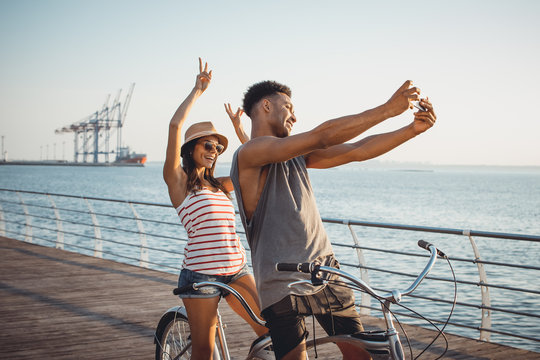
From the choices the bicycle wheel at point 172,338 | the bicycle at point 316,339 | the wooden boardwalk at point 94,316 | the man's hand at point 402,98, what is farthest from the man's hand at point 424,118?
the wooden boardwalk at point 94,316

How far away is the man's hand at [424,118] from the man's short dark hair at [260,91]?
495mm

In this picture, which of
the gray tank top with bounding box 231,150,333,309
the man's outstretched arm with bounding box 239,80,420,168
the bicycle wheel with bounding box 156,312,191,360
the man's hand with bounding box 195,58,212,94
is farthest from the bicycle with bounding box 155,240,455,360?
the man's hand with bounding box 195,58,212,94

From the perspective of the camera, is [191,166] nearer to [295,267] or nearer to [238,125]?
[238,125]

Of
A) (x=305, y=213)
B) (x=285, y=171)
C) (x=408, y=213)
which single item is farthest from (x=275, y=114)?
(x=408, y=213)

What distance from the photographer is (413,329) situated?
16.0ft

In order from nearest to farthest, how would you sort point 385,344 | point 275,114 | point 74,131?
1. point 385,344
2. point 275,114
3. point 74,131

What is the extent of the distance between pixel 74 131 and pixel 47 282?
421 feet

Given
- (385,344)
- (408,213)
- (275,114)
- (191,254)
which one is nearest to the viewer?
(385,344)

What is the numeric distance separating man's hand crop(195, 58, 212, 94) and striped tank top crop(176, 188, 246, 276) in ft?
1.70

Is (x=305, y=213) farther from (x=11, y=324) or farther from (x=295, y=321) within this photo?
(x=11, y=324)

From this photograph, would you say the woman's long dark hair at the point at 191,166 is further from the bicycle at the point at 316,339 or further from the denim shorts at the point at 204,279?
the bicycle at the point at 316,339

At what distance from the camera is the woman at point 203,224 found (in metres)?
2.49

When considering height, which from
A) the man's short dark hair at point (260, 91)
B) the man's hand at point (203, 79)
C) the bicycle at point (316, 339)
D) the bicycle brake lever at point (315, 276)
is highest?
the man's hand at point (203, 79)

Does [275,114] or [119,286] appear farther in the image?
[119,286]
